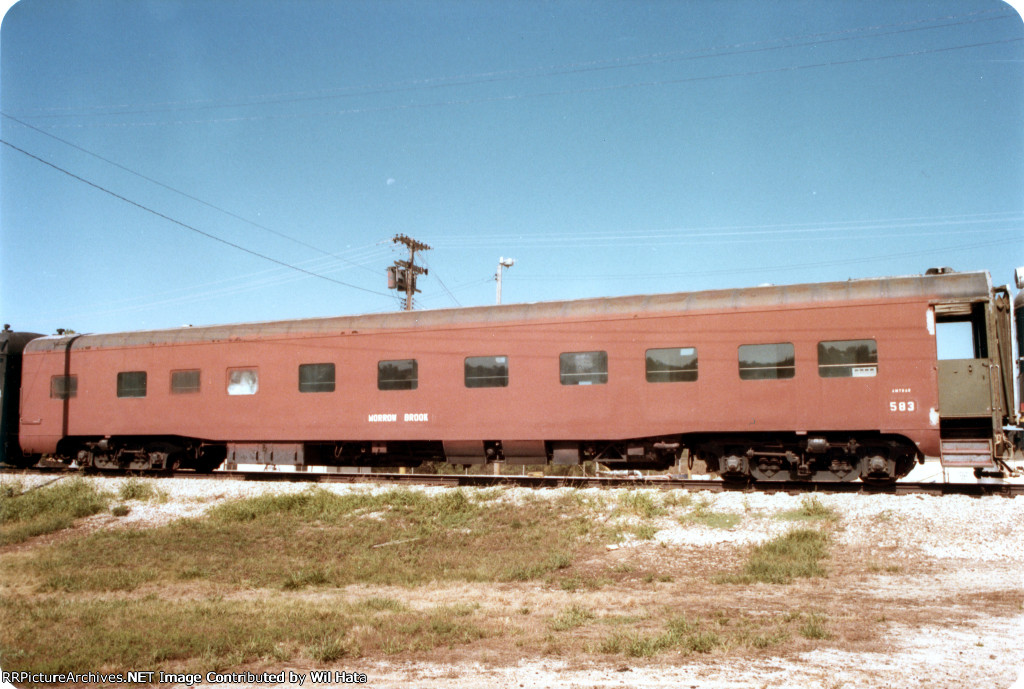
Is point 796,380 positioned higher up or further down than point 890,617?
higher up

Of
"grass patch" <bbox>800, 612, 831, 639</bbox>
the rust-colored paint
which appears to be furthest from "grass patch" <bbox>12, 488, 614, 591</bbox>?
"grass patch" <bbox>800, 612, 831, 639</bbox>

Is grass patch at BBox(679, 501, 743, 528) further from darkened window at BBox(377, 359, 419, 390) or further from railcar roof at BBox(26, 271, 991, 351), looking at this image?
darkened window at BBox(377, 359, 419, 390)

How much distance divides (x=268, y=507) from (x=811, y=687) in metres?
10.6

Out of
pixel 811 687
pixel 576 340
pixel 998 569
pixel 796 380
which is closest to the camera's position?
pixel 811 687

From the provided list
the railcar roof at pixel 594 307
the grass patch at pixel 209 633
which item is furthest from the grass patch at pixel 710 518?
the grass patch at pixel 209 633

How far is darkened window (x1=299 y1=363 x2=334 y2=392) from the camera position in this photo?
16.4m

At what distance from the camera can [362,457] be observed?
54.9 ft

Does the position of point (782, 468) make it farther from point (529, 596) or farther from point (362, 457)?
point (362, 457)

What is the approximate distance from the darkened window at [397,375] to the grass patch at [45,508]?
5687 millimetres

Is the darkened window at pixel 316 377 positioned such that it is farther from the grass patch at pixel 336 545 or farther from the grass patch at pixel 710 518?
the grass patch at pixel 710 518

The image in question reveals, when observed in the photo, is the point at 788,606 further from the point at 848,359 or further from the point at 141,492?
the point at 141,492

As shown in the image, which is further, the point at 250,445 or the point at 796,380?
the point at 250,445

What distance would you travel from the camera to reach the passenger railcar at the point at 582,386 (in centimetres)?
1219

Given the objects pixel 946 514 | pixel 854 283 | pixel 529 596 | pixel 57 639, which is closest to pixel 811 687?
pixel 529 596
